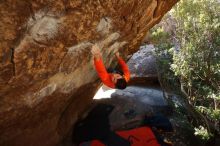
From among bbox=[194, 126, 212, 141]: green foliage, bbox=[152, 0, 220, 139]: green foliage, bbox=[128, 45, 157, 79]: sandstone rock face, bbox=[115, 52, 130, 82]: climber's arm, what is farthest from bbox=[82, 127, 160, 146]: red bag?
bbox=[128, 45, 157, 79]: sandstone rock face

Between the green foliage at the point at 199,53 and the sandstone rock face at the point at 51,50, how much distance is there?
5.33ft

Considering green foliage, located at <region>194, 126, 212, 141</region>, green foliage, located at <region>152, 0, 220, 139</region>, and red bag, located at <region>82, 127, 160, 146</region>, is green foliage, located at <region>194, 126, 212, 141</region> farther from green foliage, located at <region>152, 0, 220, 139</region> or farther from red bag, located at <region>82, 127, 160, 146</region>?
red bag, located at <region>82, 127, 160, 146</region>

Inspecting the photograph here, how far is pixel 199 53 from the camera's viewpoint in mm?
10109

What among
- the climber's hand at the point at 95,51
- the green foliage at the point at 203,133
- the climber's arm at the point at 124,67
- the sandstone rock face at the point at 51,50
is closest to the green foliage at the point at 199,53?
the green foliage at the point at 203,133

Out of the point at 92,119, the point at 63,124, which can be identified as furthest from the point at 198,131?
the point at 63,124

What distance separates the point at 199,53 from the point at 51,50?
18.5 feet

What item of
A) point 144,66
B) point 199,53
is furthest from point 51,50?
point 144,66

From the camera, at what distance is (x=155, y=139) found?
975 cm

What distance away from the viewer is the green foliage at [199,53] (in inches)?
383

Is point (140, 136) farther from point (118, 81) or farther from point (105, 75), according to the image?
point (105, 75)

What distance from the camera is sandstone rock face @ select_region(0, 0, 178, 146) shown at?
5.29 metres

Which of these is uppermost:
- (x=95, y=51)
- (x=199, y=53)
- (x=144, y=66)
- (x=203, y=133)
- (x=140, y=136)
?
(x=95, y=51)

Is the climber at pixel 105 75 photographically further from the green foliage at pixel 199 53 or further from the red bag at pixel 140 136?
the green foliage at pixel 199 53

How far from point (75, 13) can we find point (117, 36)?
2.13 m
